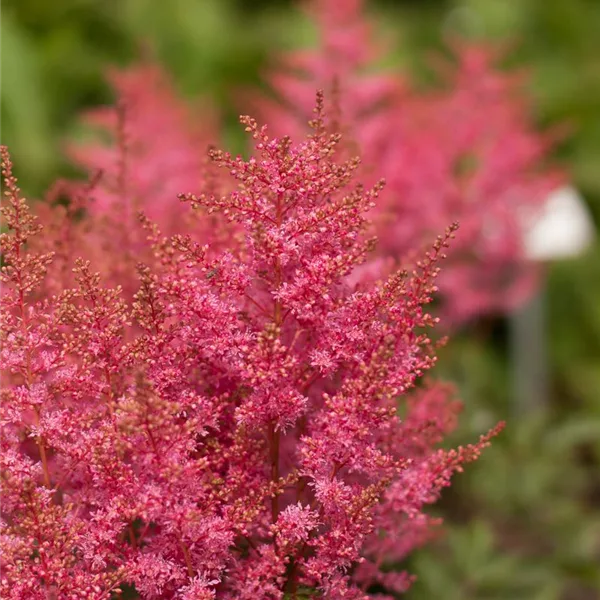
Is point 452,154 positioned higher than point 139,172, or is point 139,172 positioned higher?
point 452,154

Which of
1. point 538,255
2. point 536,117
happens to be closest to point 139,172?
point 538,255

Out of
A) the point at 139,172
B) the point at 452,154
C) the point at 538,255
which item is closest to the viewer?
the point at 139,172

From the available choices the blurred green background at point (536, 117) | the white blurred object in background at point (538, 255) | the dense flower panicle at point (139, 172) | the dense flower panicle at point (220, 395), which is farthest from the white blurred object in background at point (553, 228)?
the dense flower panicle at point (220, 395)

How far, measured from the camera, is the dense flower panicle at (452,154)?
12.6 ft

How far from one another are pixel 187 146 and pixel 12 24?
243cm

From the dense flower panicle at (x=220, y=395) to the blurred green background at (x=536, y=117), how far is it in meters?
1.07

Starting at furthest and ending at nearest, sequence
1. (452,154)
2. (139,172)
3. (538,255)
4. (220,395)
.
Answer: (538,255), (452,154), (139,172), (220,395)

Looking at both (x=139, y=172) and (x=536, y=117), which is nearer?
(x=139, y=172)

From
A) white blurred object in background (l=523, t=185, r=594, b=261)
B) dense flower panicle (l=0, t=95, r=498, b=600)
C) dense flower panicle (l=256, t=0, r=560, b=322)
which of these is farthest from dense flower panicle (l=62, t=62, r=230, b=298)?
white blurred object in background (l=523, t=185, r=594, b=261)

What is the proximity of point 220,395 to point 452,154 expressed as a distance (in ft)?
9.20

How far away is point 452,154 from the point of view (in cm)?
406

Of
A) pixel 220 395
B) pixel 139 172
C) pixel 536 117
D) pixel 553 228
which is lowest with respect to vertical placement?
pixel 220 395

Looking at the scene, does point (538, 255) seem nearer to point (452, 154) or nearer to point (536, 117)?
point (452, 154)

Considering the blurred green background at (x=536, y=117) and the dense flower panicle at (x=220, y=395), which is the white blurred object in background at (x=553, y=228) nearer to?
the blurred green background at (x=536, y=117)
